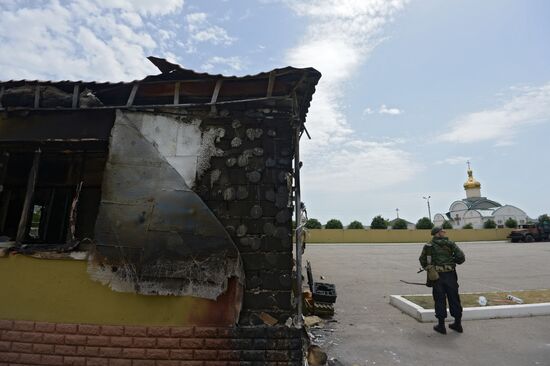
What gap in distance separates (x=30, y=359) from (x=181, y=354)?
170cm

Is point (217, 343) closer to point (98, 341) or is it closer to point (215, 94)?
point (98, 341)

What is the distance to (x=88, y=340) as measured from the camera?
346 cm

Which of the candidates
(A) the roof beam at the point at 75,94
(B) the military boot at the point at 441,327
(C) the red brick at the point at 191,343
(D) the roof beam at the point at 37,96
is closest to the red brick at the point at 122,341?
(C) the red brick at the point at 191,343

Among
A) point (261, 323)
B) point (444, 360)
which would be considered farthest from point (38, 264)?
point (444, 360)

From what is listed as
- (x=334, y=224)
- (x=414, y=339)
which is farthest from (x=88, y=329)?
(x=334, y=224)

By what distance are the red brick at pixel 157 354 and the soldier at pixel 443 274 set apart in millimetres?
4332

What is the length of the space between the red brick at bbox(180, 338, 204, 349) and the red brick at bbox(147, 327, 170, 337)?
19 cm

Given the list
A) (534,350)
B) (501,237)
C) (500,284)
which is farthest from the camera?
(501,237)

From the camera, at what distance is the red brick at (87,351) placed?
11.2ft

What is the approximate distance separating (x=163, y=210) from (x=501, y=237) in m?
47.0

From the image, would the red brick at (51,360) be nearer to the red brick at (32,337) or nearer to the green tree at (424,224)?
the red brick at (32,337)

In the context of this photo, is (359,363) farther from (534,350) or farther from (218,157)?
(218,157)

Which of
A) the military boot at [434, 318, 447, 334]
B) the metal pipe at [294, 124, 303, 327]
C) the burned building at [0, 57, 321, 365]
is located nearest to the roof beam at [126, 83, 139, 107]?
the burned building at [0, 57, 321, 365]

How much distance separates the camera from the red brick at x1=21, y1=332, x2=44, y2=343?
3518 mm
